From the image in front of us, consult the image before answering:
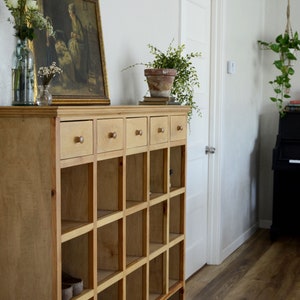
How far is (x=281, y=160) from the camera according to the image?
5723 mm

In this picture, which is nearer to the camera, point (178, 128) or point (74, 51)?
point (74, 51)

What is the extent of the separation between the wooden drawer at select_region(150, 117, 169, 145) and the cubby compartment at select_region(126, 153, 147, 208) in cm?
10

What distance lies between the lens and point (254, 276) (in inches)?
185

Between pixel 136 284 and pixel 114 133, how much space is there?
2.75 ft

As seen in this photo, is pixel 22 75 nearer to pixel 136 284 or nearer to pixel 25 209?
pixel 25 209

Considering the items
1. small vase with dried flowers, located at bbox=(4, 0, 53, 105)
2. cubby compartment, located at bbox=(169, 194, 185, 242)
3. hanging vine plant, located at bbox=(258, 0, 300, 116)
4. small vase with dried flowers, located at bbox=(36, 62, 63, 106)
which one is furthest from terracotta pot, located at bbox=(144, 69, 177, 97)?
hanging vine plant, located at bbox=(258, 0, 300, 116)

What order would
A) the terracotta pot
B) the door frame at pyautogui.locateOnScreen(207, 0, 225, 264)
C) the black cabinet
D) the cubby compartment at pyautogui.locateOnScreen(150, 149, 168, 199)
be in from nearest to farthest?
the cubby compartment at pyautogui.locateOnScreen(150, 149, 168, 199) < the terracotta pot < the door frame at pyautogui.locateOnScreen(207, 0, 225, 264) < the black cabinet

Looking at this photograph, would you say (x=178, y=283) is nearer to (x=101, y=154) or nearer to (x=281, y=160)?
(x=101, y=154)

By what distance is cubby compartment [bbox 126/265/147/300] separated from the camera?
3014mm

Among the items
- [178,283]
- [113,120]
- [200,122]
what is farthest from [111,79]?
[200,122]

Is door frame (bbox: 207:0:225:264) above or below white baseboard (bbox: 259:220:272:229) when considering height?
above

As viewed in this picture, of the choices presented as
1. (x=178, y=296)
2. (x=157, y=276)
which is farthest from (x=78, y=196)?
(x=178, y=296)

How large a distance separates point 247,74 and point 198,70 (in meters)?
1.26

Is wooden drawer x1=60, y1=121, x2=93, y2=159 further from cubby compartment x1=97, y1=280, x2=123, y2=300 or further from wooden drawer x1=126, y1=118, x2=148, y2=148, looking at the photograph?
cubby compartment x1=97, y1=280, x2=123, y2=300
